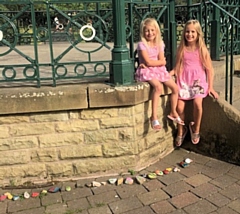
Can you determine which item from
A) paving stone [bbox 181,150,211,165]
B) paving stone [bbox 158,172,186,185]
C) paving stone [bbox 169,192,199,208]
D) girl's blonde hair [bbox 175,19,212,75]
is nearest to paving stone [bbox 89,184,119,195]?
paving stone [bbox 158,172,186,185]

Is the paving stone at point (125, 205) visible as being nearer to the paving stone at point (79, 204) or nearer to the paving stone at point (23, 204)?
the paving stone at point (79, 204)

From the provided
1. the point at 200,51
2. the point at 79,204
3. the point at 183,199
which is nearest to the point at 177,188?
the point at 183,199

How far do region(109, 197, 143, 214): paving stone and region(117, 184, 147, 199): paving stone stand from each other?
0.27 feet

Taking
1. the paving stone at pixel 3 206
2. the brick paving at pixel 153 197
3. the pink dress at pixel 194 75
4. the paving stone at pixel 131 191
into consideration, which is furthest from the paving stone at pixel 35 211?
the pink dress at pixel 194 75

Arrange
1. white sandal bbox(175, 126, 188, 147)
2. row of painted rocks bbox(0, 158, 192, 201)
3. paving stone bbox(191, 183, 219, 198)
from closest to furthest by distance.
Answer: paving stone bbox(191, 183, 219, 198) < row of painted rocks bbox(0, 158, 192, 201) < white sandal bbox(175, 126, 188, 147)

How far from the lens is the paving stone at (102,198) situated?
11.0ft

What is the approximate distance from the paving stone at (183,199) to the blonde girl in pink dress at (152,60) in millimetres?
804

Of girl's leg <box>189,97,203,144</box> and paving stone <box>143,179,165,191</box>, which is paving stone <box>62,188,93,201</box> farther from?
girl's leg <box>189,97,203,144</box>

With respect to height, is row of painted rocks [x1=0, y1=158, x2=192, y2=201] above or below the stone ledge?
below

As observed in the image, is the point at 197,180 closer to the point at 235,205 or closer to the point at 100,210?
the point at 235,205

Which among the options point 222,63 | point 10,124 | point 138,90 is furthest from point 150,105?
point 222,63

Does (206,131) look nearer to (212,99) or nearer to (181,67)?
(212,99)

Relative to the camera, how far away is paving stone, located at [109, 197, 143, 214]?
10.5 feet

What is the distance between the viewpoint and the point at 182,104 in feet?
14.1
